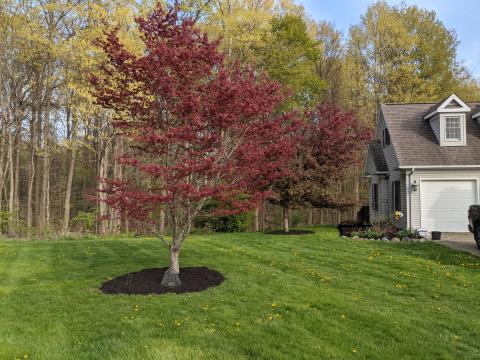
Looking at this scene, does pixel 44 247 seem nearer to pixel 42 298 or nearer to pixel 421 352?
pixel 42 298

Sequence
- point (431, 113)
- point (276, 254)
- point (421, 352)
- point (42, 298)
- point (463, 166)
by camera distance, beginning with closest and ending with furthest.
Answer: point (421, 352)
point (42, 298)
point (276, 254)
point (463, 166)
point (431, 113)

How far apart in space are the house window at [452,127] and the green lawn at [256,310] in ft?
25.7

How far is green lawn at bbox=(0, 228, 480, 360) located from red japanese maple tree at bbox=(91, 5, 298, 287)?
5.18 feet

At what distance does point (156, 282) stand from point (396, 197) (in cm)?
1284

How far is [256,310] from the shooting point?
579cm

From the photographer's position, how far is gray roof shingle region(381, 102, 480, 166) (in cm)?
1590

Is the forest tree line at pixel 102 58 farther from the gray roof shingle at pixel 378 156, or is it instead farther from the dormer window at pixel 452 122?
the dormer window at pixel 452 122

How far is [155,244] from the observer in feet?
41.8

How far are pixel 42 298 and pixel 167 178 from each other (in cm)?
273

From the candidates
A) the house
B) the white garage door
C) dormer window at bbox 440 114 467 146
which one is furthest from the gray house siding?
dormer window at bbox 440 114 467 146

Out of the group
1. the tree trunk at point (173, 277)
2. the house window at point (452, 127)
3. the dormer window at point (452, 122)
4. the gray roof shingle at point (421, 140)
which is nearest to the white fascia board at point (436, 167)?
the gray roof shingle at point (421, 140)

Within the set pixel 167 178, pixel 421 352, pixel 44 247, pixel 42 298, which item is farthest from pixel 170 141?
pixel 44 247

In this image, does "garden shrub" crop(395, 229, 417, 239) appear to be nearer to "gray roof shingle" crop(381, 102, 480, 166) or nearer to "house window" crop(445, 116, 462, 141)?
"gray roof shingle" crop(381, 102, 480, 166)

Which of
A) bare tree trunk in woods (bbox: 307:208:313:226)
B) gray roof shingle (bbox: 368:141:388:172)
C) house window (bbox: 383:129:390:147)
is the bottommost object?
bare tree trunk in woods (bbox: 307:208:313:226)
